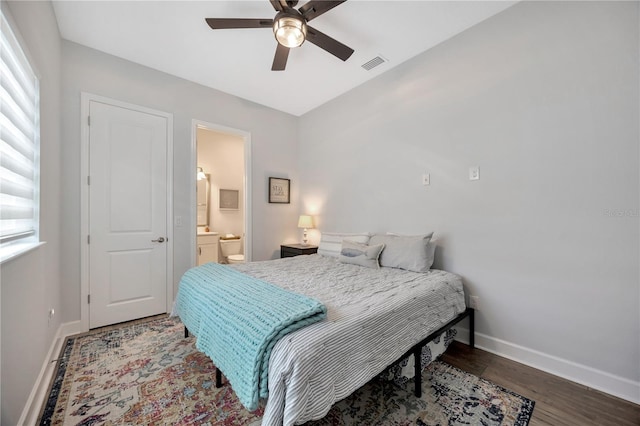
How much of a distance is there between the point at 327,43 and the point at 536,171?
1886mm

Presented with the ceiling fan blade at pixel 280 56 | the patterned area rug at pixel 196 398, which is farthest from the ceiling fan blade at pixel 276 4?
the patterned area rug at pixel 196 398

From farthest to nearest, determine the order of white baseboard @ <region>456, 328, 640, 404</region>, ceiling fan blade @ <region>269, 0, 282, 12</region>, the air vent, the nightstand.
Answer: the nightstand < the air vent < ceiling fan blade @ <region>269, 0, 282, 12</region> < white baseboard @ <region>456, 328, 640, 404</region>

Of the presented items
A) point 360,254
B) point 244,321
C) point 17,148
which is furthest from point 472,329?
point 17,148

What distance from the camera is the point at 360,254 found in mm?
2744

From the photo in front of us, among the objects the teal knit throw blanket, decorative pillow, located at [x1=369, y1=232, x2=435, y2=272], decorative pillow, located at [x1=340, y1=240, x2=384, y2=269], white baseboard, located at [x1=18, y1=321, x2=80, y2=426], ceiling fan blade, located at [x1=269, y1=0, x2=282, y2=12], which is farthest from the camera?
decorative pillow, located at [x1=340, y1=240, x2=384, y2=269]

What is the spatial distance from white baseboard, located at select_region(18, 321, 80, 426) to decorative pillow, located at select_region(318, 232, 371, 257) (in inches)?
98.3

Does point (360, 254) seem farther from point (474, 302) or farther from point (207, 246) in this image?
point (207, 246)

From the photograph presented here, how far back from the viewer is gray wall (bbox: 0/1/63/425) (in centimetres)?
121

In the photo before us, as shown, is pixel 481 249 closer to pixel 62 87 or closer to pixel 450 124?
pixel 450 124

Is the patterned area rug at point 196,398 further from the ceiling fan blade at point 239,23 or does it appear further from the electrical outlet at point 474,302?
the ceiling fan blade at point 239,23

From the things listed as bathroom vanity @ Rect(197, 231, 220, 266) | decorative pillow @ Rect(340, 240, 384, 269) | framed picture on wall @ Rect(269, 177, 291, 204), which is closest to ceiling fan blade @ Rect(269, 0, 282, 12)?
decorative pillow @ Rect(340, 240, 384, 269)

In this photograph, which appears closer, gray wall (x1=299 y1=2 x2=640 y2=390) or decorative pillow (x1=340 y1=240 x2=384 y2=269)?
gray wall (x1=299 y1=2 x2=640 y2=390)

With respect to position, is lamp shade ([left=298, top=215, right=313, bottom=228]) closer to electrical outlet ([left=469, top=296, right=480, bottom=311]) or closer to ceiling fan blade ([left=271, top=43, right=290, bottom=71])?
ceiling fan blade ([left=271, top=43, right=290, bottom=71])

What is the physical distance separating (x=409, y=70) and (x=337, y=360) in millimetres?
2881
